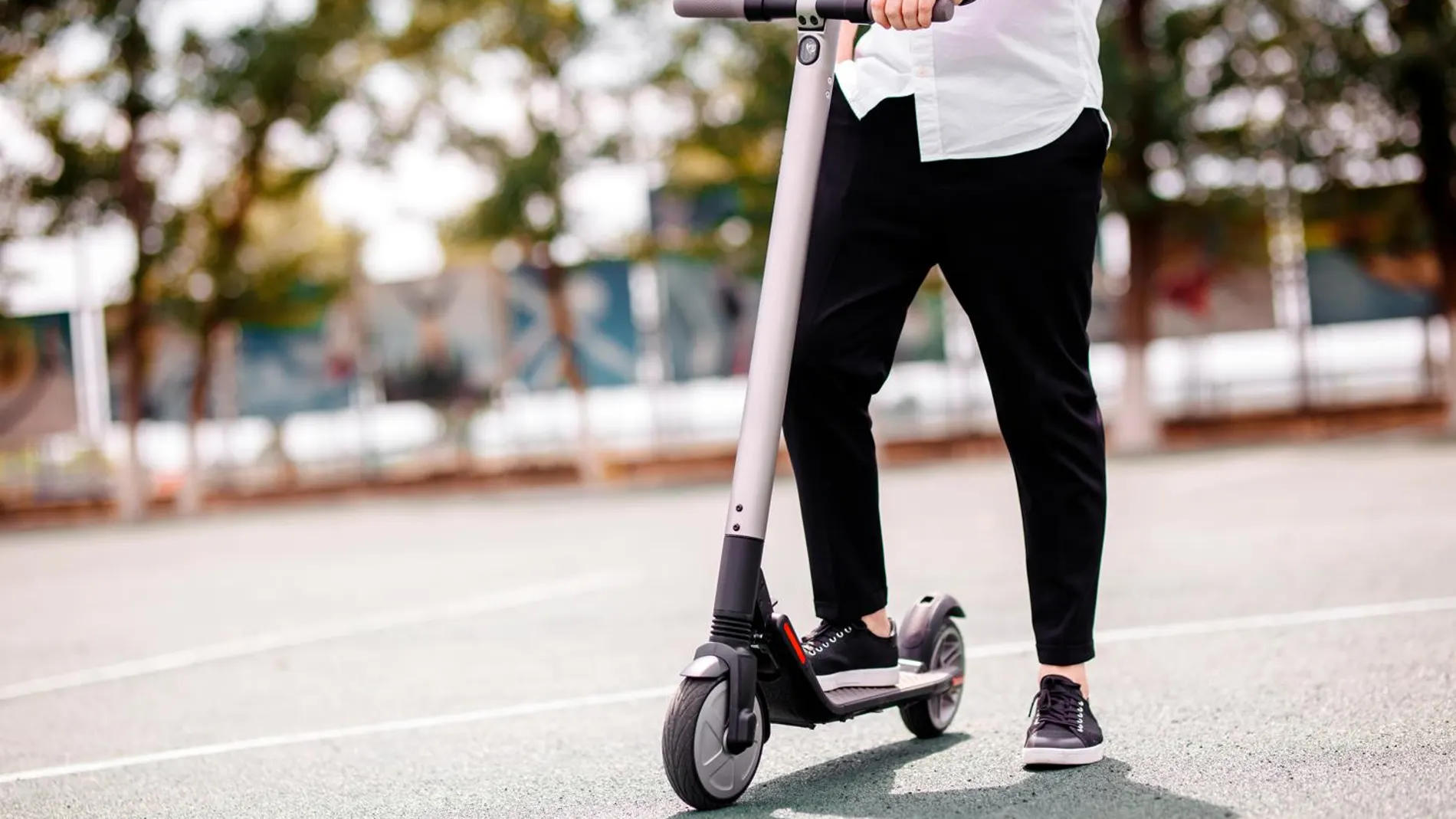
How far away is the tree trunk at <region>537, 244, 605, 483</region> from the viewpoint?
25.3 metres

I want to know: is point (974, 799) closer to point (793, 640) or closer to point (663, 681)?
point (793, 640)

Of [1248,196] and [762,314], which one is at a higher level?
[1248,196]

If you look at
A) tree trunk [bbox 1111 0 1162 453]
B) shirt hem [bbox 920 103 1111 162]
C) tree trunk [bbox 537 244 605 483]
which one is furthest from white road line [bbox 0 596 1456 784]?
tree trunk [bbox 537 244 605 483]

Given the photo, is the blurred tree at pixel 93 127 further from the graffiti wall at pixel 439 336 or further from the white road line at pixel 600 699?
the white road line at pixel 600 699

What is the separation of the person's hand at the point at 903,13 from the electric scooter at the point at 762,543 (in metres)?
0.03

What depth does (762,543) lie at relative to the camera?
8.95 feet

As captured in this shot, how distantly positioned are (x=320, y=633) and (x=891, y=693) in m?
3.76

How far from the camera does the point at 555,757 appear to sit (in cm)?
327

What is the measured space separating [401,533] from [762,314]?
1118 cm

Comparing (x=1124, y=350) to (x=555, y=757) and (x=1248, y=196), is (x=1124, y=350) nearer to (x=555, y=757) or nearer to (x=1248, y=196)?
(x=1248, y=196)

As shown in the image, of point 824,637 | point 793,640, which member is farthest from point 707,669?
point 824,637

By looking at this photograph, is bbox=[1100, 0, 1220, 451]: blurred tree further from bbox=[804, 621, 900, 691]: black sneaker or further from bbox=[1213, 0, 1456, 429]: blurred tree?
bbox=[804, 621, 900, 691]: black sneaker

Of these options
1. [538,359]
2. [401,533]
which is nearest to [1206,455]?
[401,533]

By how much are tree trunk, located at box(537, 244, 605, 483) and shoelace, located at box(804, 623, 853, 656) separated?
2214 cm
